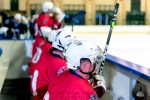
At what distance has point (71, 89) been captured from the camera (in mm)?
1526

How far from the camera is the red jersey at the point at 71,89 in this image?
4.92 feet

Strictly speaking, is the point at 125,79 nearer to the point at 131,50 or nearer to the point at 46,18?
the point at 131,50

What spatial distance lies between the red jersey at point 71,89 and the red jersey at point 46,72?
2.13 ft

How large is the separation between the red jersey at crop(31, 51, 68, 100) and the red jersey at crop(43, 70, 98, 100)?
2.13 feet

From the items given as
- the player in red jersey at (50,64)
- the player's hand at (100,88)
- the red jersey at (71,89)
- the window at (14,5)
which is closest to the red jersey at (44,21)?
the player in red jersey at (50,64)

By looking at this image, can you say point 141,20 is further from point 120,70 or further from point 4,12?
point 120,70

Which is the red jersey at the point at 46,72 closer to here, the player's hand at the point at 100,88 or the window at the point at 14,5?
the player's hand at the point at 100,88

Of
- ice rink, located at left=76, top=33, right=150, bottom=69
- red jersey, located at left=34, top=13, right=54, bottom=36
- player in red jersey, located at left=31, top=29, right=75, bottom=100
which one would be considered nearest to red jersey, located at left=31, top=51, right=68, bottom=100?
player in red jersey, located at left=31, top=29, right=75, bottom=100

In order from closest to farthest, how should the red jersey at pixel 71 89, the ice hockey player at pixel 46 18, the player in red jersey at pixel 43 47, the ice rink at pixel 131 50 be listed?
the red jersey at pixel 71 89 < the ice rink at pixel 131 50 < the player in red jersey at pixel 43 47 < the ice hockey player at pixel 46 18

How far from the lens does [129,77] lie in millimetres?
2195

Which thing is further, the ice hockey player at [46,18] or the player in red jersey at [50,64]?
the ice hockey player at [46,18]

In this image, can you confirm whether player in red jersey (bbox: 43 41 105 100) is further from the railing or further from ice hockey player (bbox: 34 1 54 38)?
ice hockey player (bbox: 34 1 54 38)

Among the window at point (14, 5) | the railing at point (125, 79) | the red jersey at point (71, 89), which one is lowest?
the railing at point (125, 79)

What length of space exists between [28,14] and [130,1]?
274cm
